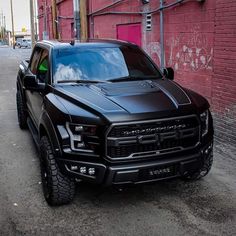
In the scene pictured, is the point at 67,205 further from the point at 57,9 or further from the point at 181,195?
the point at 57,9

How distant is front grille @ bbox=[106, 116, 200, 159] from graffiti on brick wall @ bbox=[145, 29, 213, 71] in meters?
3.22

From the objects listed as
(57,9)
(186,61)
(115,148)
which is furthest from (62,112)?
(57,9)

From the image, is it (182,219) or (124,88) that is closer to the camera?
(182,219)

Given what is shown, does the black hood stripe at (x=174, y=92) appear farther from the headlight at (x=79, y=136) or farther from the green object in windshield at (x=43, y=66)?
the green object in windshield at (x=43, y=66)

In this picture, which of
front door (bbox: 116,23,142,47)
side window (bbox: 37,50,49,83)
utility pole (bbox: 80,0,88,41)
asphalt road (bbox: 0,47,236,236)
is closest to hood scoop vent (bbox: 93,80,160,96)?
side window (bbox: 37,50,49,83)

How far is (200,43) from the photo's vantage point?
23.1ft

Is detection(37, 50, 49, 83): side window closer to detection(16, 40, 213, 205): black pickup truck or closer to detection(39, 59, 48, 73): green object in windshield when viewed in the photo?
detection(39, 59, 48, 73): green object in windshield

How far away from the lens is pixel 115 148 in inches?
143

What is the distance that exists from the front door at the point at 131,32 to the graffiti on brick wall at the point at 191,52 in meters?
1.84

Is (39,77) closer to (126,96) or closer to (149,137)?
(126,96)

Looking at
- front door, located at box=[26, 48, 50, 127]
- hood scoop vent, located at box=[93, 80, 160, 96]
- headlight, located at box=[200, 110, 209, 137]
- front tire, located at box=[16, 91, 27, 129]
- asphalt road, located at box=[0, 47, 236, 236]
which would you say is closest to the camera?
asphalt road, located at box=[0, 47, 236, 236]

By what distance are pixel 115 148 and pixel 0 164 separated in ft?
8.49

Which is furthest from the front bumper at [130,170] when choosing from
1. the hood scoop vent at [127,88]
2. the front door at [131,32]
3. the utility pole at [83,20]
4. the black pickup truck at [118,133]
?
the utility pole at [83,20]

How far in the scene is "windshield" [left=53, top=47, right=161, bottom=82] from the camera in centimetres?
474
